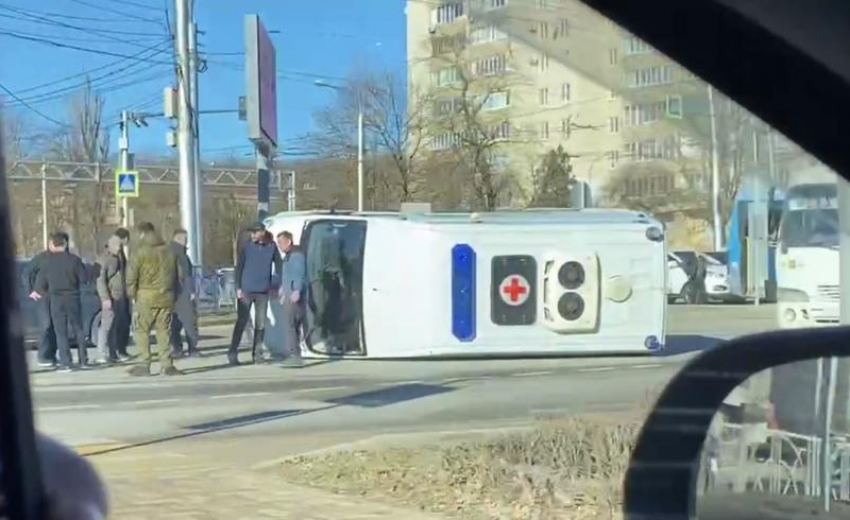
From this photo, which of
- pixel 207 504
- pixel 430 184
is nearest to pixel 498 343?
pixel 430 184

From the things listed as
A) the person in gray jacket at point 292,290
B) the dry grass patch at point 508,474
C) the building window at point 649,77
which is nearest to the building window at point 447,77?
the building window at point 649,77

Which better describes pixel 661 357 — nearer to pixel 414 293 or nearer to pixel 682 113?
pixel 414 293

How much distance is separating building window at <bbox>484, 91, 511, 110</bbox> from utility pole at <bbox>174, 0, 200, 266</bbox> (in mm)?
7740

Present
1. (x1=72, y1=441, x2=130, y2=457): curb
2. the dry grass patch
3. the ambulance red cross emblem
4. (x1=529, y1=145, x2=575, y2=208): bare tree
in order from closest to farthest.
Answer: (x1=529, y1=145, x2=575, y2=208): bare tree
the dry grass patch
(x1=72, y1=441, x2=130, y2=457): curb
the ambulance red cross emblem

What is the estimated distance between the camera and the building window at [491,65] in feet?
12.7

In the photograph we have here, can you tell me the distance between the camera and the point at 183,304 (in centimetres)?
1336

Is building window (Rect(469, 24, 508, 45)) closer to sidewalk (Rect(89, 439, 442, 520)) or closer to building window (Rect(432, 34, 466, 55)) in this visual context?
building window (Rect(432, 34, 466, 55))

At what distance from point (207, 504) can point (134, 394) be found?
5.21 m

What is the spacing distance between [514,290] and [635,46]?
11.2 m

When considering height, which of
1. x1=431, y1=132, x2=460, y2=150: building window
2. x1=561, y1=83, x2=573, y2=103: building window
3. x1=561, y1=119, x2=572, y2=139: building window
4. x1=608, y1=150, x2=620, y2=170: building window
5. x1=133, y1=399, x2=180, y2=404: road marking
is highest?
x1=431, y1=132, x2=460, y2=150: building window

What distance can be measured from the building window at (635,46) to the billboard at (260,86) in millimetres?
12425

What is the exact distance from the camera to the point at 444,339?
1391 centimetres

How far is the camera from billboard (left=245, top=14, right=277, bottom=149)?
50.7 ft

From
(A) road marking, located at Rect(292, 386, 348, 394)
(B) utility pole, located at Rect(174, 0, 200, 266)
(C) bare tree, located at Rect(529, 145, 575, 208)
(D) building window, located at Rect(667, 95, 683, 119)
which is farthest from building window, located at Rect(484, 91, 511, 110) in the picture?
(B) utility pole, located at Rect(174, 0, 200, 266)
